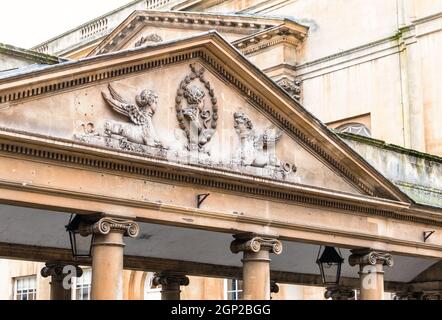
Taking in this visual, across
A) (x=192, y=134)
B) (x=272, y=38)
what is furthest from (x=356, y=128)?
(x=192, y=134)

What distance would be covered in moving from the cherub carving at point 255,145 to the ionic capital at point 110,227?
2.60 meters

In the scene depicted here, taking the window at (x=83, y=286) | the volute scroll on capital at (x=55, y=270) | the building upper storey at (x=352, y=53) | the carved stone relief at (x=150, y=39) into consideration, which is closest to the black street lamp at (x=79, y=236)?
the volute scroll on capital at (x=55, y=270)

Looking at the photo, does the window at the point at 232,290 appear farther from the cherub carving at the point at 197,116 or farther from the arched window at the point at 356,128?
the cherub carving at the point at 197,116

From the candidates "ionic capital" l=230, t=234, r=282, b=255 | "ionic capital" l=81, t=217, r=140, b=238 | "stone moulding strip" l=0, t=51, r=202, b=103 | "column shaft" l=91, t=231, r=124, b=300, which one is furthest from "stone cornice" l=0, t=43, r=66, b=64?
"ionic capital" l=230, t=234, r=282, b=255

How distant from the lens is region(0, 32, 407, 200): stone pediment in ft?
41.9

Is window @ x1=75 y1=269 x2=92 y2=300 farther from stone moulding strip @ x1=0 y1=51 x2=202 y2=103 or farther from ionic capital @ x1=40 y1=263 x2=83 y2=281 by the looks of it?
stone moulding strip @ x1=0 y1=51 x2=202 y2=103

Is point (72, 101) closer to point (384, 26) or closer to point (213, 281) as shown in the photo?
point (384, 26)

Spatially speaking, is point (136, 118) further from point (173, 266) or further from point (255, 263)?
point (173, 266)

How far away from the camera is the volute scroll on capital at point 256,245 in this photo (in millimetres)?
14914

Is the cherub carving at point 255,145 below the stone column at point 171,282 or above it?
above

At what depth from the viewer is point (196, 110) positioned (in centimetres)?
1457

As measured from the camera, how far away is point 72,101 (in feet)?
42.7

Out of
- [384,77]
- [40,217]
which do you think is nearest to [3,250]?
[40,217]
